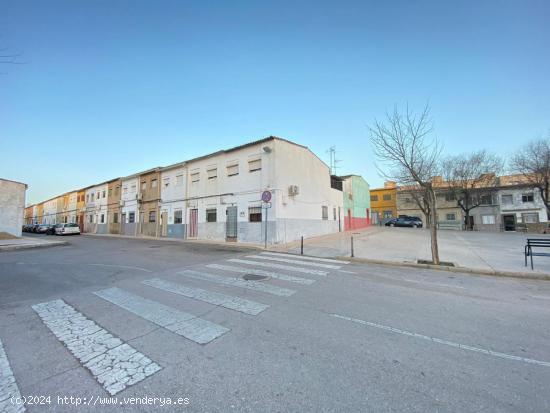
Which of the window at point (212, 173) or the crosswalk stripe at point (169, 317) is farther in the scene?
the window at point (212, 173)

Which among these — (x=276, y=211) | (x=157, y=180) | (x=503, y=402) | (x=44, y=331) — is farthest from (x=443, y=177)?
(x=44, y=331)

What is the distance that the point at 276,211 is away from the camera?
1639 cm

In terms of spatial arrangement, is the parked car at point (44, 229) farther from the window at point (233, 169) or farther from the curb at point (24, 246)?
the window at point (233, 169)

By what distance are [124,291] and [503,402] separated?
6.65 meters

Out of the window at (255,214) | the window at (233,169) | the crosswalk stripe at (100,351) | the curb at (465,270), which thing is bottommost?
the curb at (465,270)

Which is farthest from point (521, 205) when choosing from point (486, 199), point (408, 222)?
point (408, 222)

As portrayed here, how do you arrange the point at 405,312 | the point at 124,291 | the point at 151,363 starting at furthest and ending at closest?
the point at 124,291
the point at 405,312
the point at 151,363

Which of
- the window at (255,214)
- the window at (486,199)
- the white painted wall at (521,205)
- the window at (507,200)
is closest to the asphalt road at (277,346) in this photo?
the window at (255,214)

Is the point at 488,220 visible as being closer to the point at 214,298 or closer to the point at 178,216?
the point at 178,216

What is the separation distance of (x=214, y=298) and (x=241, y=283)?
1.29 m

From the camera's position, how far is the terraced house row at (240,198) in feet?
55.8

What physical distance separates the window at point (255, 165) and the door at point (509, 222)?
41143 millimetres

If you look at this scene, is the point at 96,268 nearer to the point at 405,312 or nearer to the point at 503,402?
the point at 405,312

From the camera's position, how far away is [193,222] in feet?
71.1
